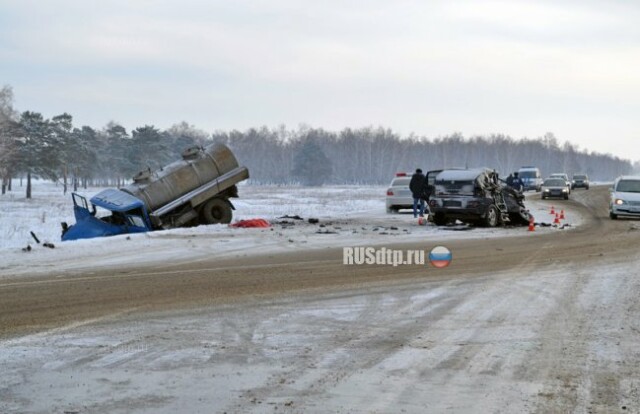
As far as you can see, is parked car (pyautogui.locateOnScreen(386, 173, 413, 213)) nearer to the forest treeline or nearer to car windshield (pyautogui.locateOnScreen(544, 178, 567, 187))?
car windshield (pyautogui.locateOnScreen(544, 178, 567, 187))

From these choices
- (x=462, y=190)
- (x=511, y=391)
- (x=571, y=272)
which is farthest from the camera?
(x=462, y=190)

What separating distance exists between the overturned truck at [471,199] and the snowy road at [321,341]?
8.76m

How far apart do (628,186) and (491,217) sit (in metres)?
7.64

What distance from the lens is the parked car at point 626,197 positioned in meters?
24.3

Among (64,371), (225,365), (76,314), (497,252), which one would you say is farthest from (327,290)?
(497,252)

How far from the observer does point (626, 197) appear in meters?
24.6

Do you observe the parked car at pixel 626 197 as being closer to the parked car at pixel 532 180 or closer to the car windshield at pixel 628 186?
the car windshield at pixel 628 186

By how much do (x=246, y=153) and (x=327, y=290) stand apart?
488ft

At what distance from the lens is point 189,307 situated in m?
8.25

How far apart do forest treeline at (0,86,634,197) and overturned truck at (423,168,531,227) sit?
2214 inches

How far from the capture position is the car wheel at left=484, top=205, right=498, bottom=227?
20.7m

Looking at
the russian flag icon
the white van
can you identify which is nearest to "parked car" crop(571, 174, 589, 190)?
the white van

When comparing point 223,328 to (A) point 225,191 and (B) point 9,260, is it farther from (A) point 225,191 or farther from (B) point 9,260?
(A) point 225,191

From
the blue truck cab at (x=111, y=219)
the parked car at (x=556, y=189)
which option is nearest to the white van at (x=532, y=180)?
the parked car at (x=556, y=189)
